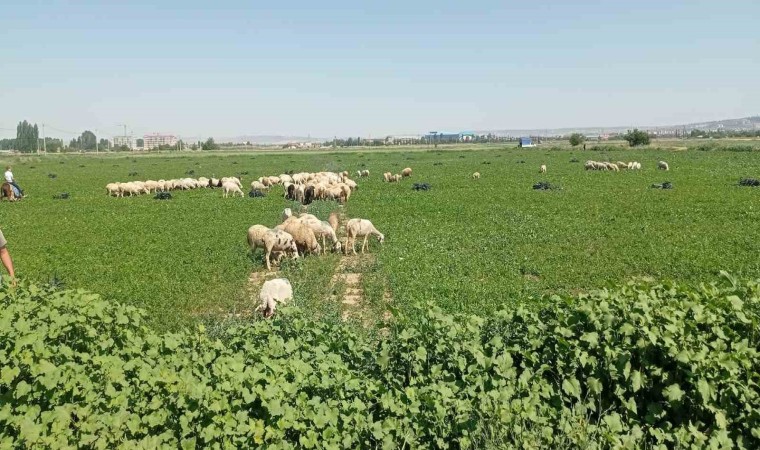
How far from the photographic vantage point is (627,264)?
14.0 metres

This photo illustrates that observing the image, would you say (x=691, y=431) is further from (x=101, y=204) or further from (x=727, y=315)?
(x=101, y=204)

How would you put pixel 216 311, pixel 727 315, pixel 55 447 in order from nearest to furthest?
1. pixel 55 447
2. pixel 727 315
3. pixel 216 311

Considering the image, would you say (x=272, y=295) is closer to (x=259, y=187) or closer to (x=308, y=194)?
(x=308, y=194)

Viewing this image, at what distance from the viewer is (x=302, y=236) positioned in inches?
641

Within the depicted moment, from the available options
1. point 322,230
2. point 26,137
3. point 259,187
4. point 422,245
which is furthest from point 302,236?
point 26,137

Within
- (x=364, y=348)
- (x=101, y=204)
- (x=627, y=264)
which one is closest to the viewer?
(x=364, y=348)

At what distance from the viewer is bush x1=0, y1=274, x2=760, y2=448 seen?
4711 mm

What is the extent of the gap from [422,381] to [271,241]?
10.2 meters

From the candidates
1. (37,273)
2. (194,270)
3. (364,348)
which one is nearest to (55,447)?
(364,348)

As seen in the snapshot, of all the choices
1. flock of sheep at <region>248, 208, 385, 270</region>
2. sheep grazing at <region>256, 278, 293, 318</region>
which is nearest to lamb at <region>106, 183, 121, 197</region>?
flock of sheep at <region>248, 208, 385, 270</region>

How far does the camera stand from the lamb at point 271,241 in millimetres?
15000

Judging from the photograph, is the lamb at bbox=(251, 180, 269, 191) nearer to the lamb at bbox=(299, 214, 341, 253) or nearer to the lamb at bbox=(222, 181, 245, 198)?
the lamb at bbox=(222, 181, 245, 198)

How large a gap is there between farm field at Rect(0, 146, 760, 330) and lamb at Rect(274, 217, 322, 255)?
848 millimetres

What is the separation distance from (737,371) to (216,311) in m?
9.24
